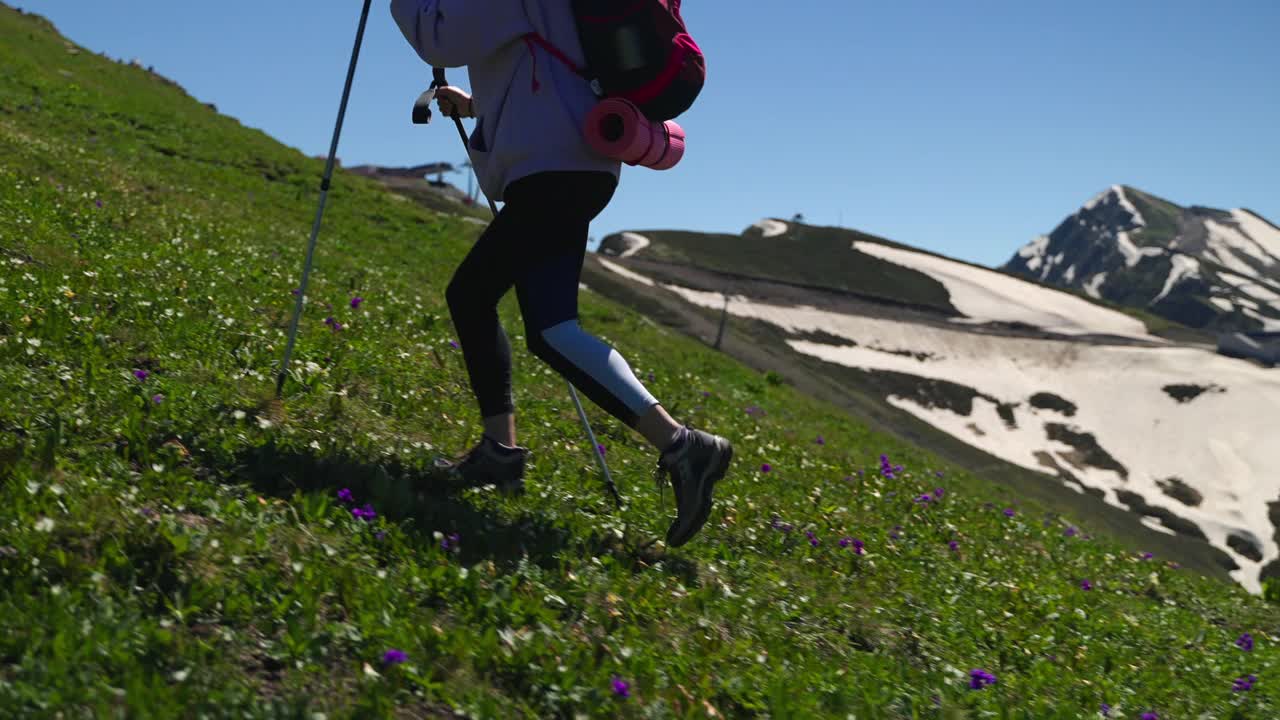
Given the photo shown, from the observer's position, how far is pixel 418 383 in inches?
373

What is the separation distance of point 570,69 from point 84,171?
1425 centimetres

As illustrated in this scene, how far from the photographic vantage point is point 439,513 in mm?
5844

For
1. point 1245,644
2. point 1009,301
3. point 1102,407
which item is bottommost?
point 1245,644

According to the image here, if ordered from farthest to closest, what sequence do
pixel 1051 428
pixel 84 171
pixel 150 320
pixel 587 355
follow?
pixel 1051 428
pixel 84 171
pixel 150 320
pixel 587 355

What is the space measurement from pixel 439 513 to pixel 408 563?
0.88 meters

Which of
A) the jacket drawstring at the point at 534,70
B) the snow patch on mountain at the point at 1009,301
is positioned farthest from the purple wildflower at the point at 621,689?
the snow patch on mountain at the point at 1009,301

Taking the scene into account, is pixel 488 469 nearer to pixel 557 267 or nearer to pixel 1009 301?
pixel 557 267

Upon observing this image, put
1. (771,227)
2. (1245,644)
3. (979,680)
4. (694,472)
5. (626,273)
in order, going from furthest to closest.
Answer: (771,227) < (626,273) < (1245,644) < (694,472) < (979,680)

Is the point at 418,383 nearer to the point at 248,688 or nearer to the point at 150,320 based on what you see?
the point at 150,320

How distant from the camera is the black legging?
5809mm

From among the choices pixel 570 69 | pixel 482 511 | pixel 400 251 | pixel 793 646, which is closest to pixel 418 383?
pixel 482 511

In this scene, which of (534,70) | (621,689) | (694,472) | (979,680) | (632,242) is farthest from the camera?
(632,242)

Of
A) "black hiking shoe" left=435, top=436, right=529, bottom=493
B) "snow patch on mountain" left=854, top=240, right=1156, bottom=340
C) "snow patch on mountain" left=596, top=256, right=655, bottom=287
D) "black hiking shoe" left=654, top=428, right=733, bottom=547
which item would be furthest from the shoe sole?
"snow patch on mountain" left=854, top=240, right=1156, bottom=340

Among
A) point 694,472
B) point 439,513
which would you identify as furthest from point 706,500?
point 439,513
